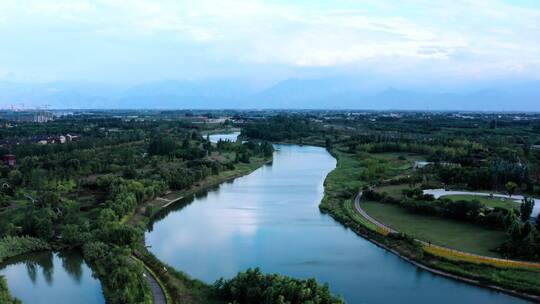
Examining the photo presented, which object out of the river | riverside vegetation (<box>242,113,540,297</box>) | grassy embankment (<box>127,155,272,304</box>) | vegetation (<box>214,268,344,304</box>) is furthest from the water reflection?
riverside vegetation (<box>242,113,540,297</box>)

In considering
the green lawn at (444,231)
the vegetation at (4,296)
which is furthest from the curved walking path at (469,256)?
the vegetation at (4,296)

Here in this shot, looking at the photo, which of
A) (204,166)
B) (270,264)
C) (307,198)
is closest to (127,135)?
(204,166)

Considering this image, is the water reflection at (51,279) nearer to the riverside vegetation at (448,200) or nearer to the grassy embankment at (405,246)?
the grassy embankment at (405,246)

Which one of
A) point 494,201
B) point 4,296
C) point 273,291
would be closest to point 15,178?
point 4,296

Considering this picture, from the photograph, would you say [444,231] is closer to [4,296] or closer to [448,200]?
[448,200]

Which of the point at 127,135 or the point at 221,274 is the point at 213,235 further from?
the point at 127,135

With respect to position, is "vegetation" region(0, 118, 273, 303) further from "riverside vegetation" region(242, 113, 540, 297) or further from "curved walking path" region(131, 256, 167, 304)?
"riverside vegetation" region(242, 113, 540, 297)

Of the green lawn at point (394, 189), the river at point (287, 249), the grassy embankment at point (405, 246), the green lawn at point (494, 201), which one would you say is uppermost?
the green lawn at point (494, 201)
